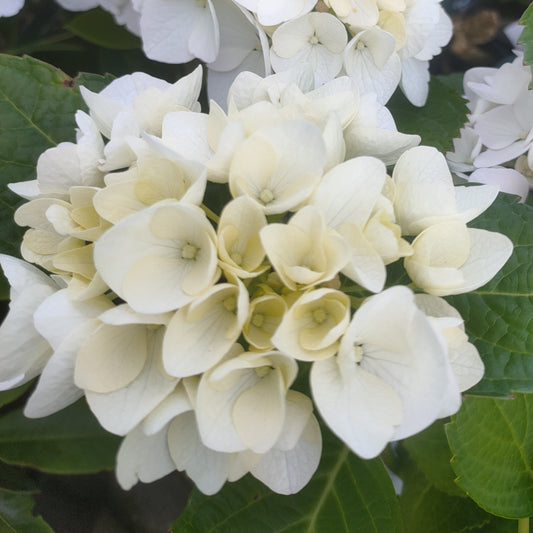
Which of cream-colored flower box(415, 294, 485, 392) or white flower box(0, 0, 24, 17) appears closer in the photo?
cream-colored flower box(415, 294, 485, 392)

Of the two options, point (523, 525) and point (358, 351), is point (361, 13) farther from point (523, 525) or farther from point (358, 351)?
point (523, 525)

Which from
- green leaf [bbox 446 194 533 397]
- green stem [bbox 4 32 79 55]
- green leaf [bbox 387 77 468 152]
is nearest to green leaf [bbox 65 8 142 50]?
green stem [bbox 4 32 79 55]

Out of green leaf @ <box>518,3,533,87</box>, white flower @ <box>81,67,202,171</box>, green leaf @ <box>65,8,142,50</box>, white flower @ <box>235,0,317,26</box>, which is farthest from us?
green leaf @ <box>65,8,142,50</box>

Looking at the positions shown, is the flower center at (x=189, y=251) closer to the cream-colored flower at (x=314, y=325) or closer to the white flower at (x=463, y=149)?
the cream-colored flower at (x=314, y=325)

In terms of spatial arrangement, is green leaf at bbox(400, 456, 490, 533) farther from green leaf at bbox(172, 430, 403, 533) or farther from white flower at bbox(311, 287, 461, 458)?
white flower at bbox(311, 287, 461, 458)

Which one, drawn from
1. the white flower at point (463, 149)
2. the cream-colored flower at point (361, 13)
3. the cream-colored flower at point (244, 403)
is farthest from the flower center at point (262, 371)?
the white flower at point (463, 149)

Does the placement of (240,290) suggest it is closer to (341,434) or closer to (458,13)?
(341,434)
